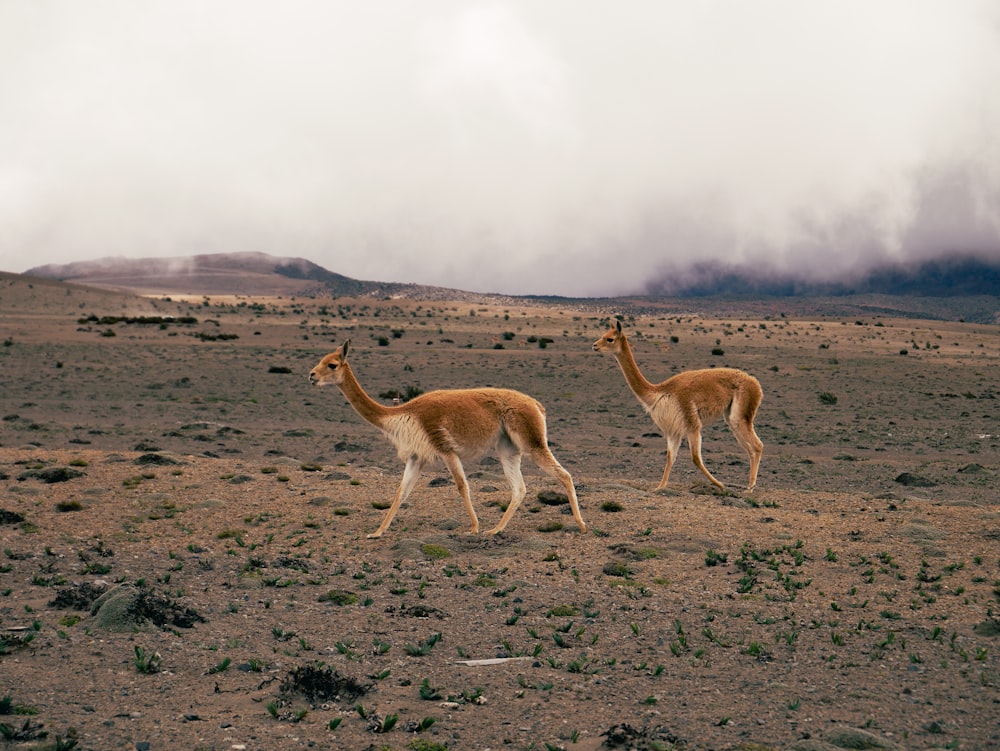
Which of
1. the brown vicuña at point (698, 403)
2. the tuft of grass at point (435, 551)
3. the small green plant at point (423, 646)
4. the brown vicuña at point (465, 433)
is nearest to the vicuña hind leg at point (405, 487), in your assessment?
the brown vicuña at point (465, 433)

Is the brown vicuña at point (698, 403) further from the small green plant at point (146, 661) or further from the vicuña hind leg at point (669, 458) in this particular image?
the small green plant at point (146, 661)

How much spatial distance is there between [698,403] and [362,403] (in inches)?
204

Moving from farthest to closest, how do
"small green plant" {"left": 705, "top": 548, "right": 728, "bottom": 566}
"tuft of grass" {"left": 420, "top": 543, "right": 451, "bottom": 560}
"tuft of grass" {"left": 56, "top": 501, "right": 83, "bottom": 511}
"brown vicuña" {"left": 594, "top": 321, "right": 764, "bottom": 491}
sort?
"brown vicuña" {"left": 594, "top": 321, "right": 764, "bottom": 491} < "tuft of grass" {"left": 56, "top": 501, "right": 83, "bottom": 511} < "tuft of grass" {"left": 420, "top": 543, "right": 451, "bottom": 560} < "small green plant" {"left": 705, "top": 548, "right": 728, "bottom": 566}

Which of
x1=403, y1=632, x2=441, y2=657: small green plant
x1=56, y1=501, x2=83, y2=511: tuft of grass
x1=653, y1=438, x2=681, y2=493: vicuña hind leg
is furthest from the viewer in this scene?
x1=653, y1=438, x2=681, y2=493: vicuña hind leg

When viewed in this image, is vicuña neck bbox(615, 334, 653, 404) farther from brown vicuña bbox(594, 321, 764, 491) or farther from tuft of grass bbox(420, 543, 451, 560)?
tuft of grass bbox(420, 543, 451, 560)

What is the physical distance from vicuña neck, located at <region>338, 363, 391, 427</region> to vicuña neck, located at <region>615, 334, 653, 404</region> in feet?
14.2

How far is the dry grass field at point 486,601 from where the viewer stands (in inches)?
232

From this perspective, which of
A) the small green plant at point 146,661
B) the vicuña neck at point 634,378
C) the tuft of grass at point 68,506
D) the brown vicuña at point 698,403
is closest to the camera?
the small green plant at point 146,661

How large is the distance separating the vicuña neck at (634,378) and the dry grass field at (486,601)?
4.41ft

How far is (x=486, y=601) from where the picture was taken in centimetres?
838

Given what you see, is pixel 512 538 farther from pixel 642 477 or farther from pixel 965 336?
pixel 965 336

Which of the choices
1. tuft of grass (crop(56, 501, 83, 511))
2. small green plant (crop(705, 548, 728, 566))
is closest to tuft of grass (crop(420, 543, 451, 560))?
small green plant (crop(705, 548, 728, 566))

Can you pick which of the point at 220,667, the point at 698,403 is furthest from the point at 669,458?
the point at 220,667

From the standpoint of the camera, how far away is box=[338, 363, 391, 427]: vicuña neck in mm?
10641
